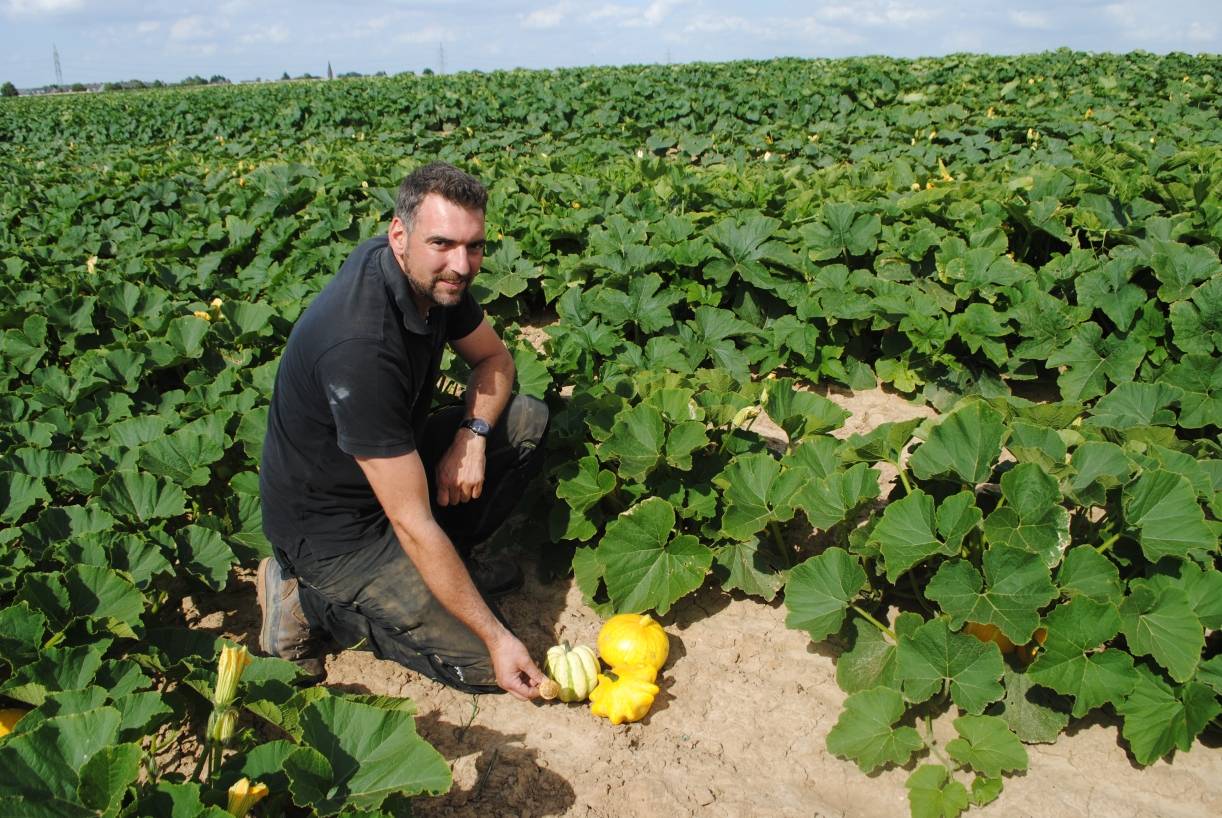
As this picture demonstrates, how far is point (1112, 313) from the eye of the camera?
4.57 metres

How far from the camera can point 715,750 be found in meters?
2.92

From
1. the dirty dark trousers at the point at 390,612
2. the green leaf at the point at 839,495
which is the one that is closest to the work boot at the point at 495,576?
the dirty dark trousers at the point at 390,612

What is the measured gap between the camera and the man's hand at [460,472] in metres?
3.24

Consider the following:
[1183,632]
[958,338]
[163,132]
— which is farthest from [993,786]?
[163,132]

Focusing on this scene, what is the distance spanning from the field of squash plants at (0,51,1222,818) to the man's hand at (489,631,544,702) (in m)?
0.48

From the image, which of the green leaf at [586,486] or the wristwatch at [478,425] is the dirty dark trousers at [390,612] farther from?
the green leaf at [586,486]

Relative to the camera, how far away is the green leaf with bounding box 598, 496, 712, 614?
3.24m

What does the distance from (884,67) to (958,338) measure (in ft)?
63.9

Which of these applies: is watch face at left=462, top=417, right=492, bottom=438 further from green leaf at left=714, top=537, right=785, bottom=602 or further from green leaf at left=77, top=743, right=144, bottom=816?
green leaf at left=77, top=743, right=144, bottom=816

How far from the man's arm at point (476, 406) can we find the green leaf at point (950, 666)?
5.52 feet

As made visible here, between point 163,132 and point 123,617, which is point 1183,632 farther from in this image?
point 163,132

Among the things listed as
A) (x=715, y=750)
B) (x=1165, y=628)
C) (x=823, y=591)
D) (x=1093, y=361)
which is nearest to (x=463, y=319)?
(x=823, y=591)

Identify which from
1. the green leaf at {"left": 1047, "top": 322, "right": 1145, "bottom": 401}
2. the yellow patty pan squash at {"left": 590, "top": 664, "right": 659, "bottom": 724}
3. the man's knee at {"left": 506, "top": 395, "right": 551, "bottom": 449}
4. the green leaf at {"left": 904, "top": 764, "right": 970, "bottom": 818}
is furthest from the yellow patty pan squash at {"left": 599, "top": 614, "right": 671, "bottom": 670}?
the green leaf at {"left": 1047, "top": 322, "right": 1145, "bottom": 401}

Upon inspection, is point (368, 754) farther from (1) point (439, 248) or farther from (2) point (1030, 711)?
(2) point (1030, 711)
